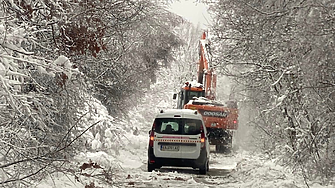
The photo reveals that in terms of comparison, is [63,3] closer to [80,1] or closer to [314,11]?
[80,1]

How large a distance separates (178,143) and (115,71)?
14.5 ft

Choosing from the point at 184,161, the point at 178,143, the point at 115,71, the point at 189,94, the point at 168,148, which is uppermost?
the point at 115,71

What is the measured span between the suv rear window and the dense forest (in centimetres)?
150

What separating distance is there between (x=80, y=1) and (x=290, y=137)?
820 centimetres

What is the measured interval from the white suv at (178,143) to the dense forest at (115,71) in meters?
1.48

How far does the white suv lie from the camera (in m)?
14.8

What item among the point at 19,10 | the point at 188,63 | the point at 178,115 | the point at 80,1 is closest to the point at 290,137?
the point at 178,115

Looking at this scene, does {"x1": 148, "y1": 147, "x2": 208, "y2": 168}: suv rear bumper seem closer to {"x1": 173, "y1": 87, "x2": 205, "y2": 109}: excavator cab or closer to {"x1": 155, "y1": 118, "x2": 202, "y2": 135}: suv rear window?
{"x1": 155, "y1": 118, "x2": 202, "y2": 135}: suv rear window

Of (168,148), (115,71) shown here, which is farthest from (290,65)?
(115,71)

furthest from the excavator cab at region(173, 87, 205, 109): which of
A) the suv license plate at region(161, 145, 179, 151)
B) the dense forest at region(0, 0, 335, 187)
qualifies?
the suv license plate at region(161, 145, 179, 151)

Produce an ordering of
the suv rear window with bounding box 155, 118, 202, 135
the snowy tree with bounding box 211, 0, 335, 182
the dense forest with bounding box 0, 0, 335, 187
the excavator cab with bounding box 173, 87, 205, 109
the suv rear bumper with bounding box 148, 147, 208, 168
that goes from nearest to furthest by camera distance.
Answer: the dense forest with bounding box 0, 0, 335, 187 → the snowy tree with bounding box 211, 0, 335, 182 → the suv rear bumper with bounding box 148, 147, 208, 168 → the suv rear window with bounding box 155, 118, 202, 135 → the excavator cab with bounding box 173, 87, 205, 109

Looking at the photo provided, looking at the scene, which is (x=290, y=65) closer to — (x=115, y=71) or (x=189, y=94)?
(x=115, y=71)

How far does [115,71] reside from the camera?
59.6 ft

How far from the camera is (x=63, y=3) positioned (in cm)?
694
